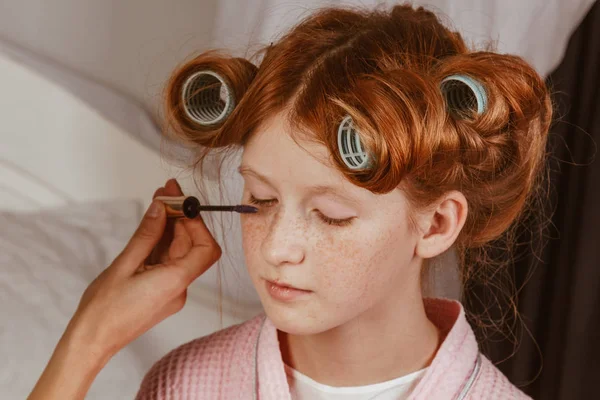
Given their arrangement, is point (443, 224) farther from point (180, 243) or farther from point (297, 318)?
point (180, 243)

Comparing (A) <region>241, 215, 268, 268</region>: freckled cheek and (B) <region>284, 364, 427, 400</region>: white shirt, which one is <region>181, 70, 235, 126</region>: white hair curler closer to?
(A) <region>241, 215, 268, 268</region>: freckled cheek

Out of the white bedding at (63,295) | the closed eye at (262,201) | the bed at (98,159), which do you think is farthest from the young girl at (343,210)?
the bed at (98,159)

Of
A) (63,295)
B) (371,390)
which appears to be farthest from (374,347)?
(63,295)

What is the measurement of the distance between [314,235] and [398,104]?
0.52ft

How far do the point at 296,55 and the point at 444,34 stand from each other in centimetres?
18

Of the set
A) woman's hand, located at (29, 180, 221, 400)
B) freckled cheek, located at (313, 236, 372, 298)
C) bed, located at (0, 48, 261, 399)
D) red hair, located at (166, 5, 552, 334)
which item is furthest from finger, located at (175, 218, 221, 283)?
bed, located at (0, 48, 261, 399)

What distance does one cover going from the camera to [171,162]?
1476 millimetres

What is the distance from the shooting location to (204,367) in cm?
107

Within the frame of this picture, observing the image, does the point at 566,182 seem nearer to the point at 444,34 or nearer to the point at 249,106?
the point at 444,34

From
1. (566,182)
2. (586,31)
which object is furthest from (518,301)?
(586,31)

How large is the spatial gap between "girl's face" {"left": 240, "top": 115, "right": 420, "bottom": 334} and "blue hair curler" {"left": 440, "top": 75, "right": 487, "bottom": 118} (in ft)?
0.35

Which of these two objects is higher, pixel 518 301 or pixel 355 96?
pixel 355 96

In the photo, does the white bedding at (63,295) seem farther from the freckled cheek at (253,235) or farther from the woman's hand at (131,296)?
the freckled cheek at (253,235)

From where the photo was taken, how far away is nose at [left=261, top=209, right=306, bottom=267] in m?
0.84
